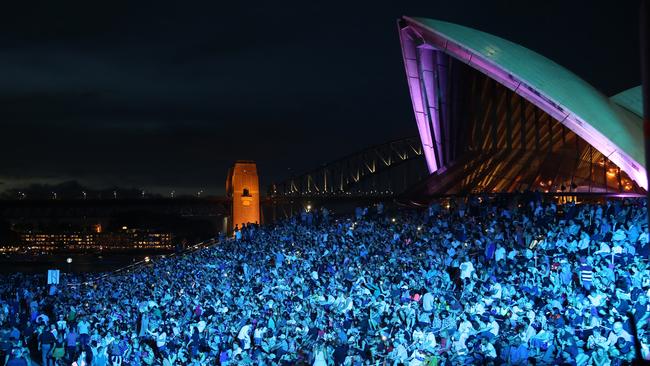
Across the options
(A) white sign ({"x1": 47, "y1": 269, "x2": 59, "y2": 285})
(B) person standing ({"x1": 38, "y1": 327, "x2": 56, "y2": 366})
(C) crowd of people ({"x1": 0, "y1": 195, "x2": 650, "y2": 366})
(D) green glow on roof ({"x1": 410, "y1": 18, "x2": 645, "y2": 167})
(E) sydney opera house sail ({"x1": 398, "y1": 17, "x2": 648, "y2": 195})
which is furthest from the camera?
(A) white sign ({"x1": 47, "y1": 269, "x2": 59, "y2": 285})

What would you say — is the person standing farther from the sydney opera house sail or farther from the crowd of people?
the sydney opera house sail

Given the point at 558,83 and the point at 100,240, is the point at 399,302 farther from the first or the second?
the point at 100,240

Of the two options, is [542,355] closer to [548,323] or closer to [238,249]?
[548,323]

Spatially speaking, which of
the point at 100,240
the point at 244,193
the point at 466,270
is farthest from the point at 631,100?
the point at 100,240

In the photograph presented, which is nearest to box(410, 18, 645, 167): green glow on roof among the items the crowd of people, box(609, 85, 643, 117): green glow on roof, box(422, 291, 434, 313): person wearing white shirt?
box(609, 85, 643, 117): green glow on roof

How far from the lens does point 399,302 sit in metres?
12.4

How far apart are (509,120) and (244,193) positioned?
1055 inches

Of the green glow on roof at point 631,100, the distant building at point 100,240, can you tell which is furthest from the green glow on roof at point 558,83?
the distant building at point 100,240

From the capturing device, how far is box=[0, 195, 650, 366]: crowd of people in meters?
9.91

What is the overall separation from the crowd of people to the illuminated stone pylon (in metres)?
28.6

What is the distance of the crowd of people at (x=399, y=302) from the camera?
991cm

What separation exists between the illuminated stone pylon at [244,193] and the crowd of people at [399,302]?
28.6 meters

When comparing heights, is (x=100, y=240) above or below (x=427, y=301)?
above

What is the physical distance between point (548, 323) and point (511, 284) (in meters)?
1.99
